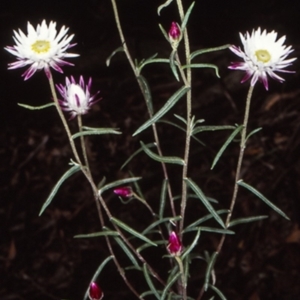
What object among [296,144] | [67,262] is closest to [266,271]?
[296,144]

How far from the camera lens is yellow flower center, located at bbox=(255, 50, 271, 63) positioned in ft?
4.25

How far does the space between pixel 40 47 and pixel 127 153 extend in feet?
5.53

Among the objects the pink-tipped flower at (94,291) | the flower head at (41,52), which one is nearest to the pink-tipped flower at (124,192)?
the pink-tipped flower at (94,291)

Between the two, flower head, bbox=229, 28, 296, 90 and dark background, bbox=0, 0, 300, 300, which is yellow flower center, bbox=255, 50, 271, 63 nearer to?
flower head, bbox=229, 28, 296, 90

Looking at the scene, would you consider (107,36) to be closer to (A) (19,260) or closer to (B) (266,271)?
(A) (19,260)

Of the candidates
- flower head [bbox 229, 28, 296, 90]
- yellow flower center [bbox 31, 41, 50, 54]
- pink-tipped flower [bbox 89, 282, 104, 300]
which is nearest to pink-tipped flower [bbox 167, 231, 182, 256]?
pink-tipped flower [bbox 89, 282, 104, 300]

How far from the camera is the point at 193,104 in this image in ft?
9.73

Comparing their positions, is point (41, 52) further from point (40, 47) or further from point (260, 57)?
point (260, 57)

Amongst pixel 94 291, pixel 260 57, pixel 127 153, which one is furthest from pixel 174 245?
pixel 127 153

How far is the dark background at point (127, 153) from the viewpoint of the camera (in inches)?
97.3

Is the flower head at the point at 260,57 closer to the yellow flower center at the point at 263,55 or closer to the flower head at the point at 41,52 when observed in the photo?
the yellow flower center at the point at 263,55

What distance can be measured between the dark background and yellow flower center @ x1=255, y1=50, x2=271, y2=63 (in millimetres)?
1176

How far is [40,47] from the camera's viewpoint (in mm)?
1306

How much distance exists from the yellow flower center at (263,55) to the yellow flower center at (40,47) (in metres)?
0.45
